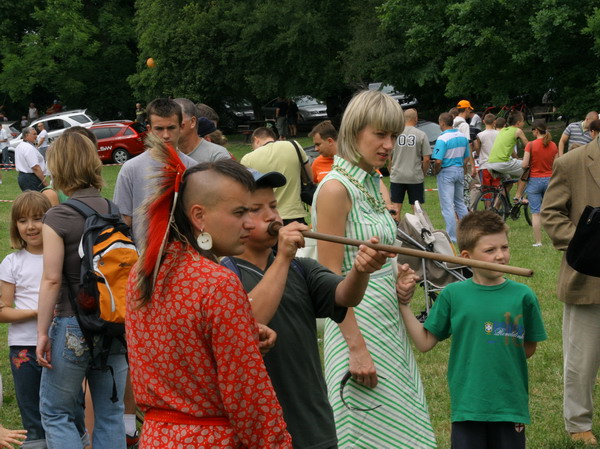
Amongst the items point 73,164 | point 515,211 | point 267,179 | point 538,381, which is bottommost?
point 515,211

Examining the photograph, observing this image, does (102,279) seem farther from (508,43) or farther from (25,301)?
(508,43)

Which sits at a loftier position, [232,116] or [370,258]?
[370,258]

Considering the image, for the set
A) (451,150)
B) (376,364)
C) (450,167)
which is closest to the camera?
(376,364)

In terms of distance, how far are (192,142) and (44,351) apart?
97.6 inches

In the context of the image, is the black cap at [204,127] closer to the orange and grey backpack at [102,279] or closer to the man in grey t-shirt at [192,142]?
the man in grey t-shirt at [192,142]

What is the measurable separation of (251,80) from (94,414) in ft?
109

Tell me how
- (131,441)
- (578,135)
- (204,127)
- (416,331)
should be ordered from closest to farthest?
(416,331), (131,441), (204,127), (578,135)

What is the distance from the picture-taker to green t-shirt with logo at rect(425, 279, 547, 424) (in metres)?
4.19

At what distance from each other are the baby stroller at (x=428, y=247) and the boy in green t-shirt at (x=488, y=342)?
10.4 ft

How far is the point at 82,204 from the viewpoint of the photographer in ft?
15.4

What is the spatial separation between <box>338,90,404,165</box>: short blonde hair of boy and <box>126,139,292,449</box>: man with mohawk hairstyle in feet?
4.12

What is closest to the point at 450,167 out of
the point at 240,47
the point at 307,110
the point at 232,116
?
the point at 240,47

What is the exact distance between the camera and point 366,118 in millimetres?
3801

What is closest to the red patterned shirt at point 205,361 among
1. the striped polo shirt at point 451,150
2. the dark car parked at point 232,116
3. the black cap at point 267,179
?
the black cap at point 267,179
